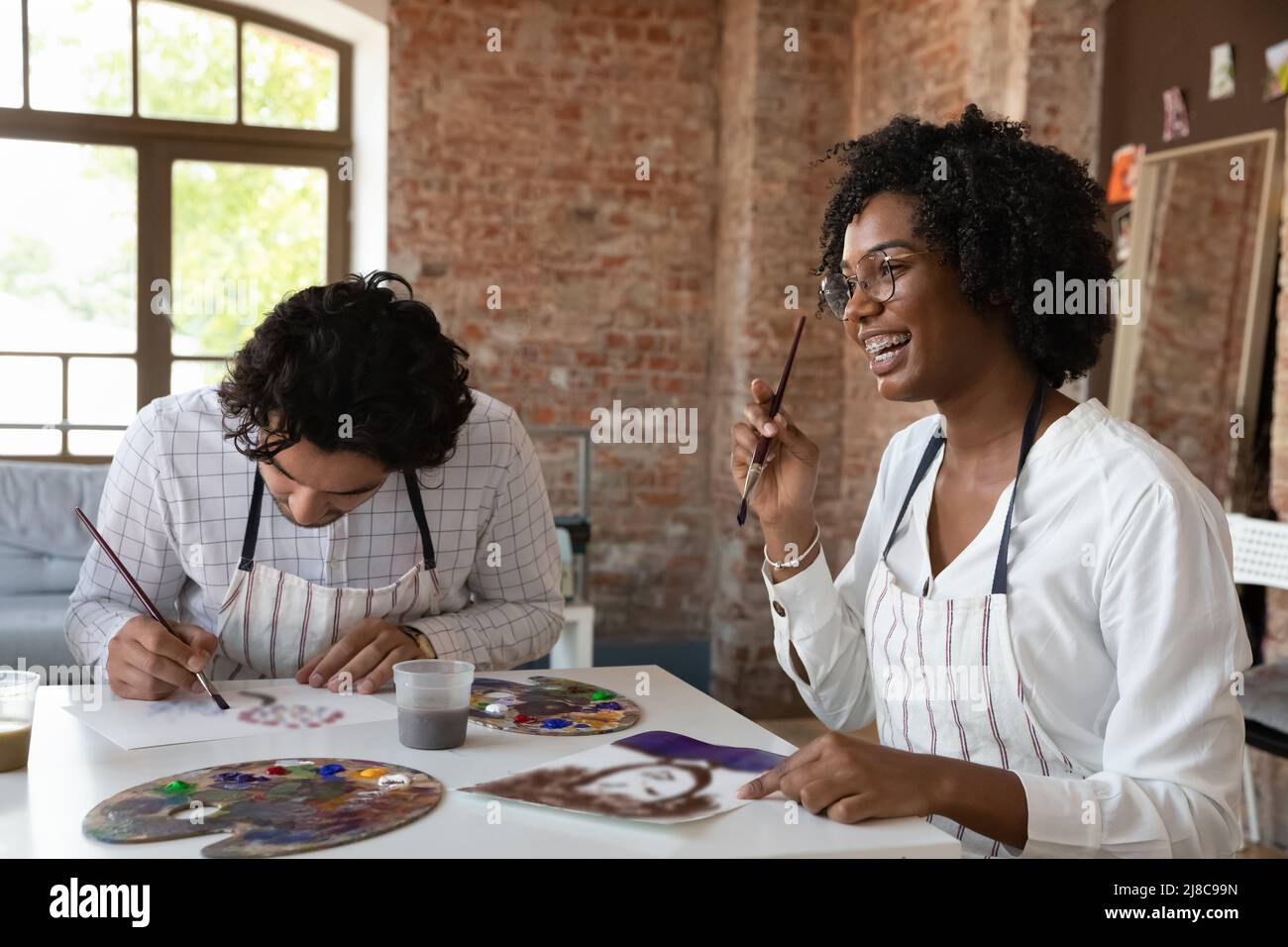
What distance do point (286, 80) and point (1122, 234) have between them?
3.61m

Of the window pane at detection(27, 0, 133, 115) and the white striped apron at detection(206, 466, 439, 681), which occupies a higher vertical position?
the window pane at detection(27, 0, 133, 115)

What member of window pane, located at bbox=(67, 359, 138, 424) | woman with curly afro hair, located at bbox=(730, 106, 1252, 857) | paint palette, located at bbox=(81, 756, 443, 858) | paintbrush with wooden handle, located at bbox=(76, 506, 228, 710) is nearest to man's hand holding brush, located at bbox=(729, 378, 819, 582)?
woman with curly afro hair, located at bbox=(730, 106, 1252, 857)

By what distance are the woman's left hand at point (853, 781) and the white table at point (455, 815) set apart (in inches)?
0.7

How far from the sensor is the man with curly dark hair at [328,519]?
71.8 inches

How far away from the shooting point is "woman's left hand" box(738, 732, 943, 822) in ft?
4.29

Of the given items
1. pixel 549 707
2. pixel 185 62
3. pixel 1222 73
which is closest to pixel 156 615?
pixel 549 707

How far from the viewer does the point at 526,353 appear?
5.57 meters

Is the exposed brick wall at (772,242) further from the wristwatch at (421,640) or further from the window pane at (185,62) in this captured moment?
the wristwatch at (421,640)

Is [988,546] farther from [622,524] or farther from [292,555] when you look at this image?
[622,524]

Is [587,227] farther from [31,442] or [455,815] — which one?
[455,815]

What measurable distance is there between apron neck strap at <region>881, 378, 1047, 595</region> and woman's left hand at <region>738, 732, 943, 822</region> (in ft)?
1.06

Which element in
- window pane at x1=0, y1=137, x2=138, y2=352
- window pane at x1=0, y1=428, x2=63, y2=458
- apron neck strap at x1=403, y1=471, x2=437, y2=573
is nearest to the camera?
apron neck strap at x1=403, y1=471, x2=437, y2=573

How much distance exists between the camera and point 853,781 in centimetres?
131

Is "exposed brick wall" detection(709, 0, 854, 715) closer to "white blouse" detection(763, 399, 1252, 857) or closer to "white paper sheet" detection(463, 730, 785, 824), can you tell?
"white blouse" detection(763, 399, 1252, 857)
